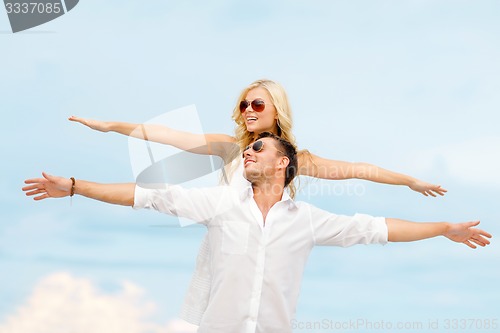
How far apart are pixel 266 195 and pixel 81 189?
1700 mm

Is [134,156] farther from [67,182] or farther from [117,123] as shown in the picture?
[67,182]

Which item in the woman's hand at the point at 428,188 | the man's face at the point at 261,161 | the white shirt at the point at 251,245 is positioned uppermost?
the woman's hand at the point at 428,188

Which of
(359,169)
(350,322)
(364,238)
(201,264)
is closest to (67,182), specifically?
(201,264)

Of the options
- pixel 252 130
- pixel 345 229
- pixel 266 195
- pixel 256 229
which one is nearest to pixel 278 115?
pixel 252 130

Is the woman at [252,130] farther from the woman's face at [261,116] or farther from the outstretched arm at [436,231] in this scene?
the outstretched arm at [436,231]

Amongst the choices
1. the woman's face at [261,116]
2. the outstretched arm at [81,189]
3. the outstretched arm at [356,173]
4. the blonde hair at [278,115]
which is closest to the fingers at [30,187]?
the outstretched arm at [81,189]

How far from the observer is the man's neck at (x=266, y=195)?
21.0 feet

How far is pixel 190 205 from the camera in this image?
6.25 metres

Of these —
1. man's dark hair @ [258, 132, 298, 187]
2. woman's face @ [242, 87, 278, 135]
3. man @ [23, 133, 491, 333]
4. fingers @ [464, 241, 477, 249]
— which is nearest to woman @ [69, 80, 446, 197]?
woman's face @ [242, 87, 278, 135]

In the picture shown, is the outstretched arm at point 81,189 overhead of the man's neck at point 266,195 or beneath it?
beneath

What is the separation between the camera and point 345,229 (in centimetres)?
652

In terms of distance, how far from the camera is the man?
6.10 m

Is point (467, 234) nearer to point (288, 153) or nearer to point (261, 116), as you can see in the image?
point (288, 153)

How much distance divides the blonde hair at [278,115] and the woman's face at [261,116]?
2.0 inches
